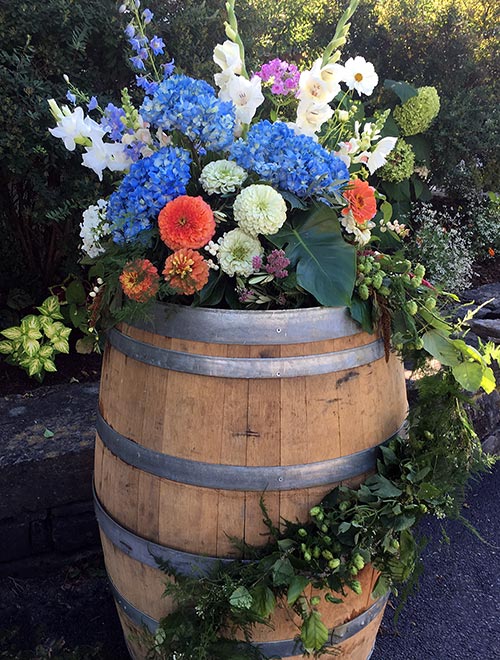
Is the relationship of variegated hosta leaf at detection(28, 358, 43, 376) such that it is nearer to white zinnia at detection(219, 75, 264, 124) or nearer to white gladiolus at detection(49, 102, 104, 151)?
white gladiolus at detection(49, 102, 104, 151)

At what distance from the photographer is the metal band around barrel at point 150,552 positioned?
1.55 metres

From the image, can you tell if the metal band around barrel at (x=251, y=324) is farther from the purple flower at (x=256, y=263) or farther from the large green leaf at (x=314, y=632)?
the large green leaf at (x=314, y=632)

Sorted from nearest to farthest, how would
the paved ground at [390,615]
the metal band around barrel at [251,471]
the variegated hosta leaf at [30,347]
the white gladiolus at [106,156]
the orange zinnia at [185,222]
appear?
the orange zinnia at [185,222] → the metal band around barrel at [251,471] → the white gladiolus at [106,156] → the paved ground at [390,615] → the variegated hosta leaf at [30,347]

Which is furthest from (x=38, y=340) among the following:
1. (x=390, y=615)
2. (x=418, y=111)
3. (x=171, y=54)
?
(x=418, y=111)

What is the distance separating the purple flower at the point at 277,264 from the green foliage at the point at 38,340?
5.17 feet

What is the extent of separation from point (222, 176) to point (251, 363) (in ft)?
1.50

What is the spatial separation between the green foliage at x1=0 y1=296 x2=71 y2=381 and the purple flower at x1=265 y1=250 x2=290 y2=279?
5.17 ft

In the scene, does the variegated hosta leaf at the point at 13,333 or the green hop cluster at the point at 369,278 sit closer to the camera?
the green hop cluster at the point at 369,278

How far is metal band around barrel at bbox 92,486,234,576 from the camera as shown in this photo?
1555 mm

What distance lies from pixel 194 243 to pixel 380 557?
0.93m

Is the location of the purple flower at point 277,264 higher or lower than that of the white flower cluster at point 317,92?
lower

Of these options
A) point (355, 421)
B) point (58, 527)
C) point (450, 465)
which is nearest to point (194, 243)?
point (355, 421)

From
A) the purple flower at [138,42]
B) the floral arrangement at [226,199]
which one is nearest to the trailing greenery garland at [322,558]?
the floral arrangement at [226,199]

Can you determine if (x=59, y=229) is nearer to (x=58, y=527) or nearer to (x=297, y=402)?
(x=58, y=527)
